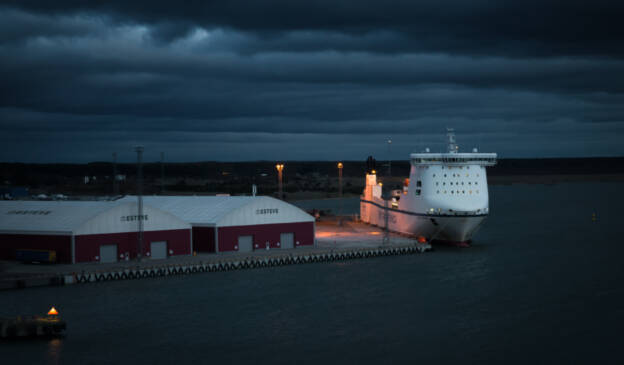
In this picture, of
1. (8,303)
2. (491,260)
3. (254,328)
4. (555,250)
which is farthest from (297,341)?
(555,250)

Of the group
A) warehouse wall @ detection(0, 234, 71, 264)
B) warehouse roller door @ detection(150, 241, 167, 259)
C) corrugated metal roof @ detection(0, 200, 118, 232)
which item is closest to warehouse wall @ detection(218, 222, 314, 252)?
warehouse roller door @ detection(150, 241, 167, 259)

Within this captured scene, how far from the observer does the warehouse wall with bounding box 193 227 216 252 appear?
51844 millimetres

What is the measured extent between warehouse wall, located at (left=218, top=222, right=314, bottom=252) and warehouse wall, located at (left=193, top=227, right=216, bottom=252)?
549 mm

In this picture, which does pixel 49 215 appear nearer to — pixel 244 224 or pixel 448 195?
pixel 244 224

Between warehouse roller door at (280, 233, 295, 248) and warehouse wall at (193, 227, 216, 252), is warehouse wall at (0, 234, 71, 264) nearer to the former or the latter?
warehouse wall at (193, 227, 216, 252)

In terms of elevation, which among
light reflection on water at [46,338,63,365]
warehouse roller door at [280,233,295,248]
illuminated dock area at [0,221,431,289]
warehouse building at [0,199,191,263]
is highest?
warehouse building at [0,199,191,263]

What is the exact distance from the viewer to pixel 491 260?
54.9m

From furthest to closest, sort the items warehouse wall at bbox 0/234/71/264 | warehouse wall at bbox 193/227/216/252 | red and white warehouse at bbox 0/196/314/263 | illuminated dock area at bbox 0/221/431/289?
warehouse wall at bbox 193/227/216/252 < red and white warehouse at bbox 0/196/314/263 < warehouse wall at bbox 0/234/71/264 < illuminated dock area at bbox 0/221/431/289

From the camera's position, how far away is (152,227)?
4888cm

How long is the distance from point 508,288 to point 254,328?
55.3 ft

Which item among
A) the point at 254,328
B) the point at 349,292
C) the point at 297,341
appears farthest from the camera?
the point at 349,292

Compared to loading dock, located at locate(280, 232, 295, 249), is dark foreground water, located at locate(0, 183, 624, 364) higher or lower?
lower

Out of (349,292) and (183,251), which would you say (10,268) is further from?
(349,292)

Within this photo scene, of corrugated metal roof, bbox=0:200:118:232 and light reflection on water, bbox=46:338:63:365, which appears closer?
light reflection on water, bbox=46:338:63:365
